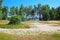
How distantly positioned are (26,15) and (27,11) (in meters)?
4.19

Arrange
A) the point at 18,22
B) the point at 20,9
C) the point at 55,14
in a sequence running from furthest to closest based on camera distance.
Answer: the point at 20,9 < the point at 55,14 < the point at 18,22

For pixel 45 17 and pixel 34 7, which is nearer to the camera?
pixel 45 17

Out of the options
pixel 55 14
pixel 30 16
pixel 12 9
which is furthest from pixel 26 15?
pixel 55 14

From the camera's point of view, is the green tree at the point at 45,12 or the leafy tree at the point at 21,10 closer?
the green tree at the point at 45,12

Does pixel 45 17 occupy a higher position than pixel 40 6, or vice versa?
pixel 40 6

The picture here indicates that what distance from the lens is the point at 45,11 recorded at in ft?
367

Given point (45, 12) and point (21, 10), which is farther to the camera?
point (21, 10)

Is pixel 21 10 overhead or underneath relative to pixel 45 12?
overhead

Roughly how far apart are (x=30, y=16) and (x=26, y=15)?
3541 mm

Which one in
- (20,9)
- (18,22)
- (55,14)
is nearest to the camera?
(18,22)

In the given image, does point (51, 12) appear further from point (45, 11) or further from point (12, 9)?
point (12, 9)

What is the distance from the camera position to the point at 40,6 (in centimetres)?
11888

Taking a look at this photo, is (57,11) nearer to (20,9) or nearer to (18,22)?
(20,9)

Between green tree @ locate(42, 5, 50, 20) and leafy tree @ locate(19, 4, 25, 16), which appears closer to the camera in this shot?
green tree @ locate(42, 5, 50, 20)
